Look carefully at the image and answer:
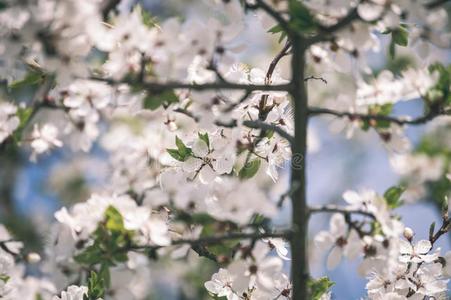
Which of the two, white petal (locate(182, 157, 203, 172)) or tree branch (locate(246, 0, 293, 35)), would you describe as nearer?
tree branch (locate(246, 0, 293, 35))

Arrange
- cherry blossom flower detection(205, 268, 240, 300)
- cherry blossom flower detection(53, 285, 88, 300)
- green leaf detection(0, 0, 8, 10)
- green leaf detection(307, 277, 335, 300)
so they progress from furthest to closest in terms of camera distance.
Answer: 1. cherry blossom flower detection(53, 285, 88, 300)
2. cherry blossom flower detection(205, 268, 240, 300)
3. green leaf detection(307, 277, 335, 300)
4. green leaf detection(0, 0, 8, 10)

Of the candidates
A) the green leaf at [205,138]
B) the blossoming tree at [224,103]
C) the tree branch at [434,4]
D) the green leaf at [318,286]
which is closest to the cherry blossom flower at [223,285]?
the blossoming tree at [224,103]

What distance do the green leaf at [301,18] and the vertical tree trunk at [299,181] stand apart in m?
0.07

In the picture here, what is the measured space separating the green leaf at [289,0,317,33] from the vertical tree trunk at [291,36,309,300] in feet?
0.23

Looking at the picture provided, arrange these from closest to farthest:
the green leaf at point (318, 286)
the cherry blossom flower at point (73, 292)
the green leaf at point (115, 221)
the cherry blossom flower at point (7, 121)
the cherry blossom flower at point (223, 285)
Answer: the green leaf at point (115, 221) → the green leaf at point (318, 286) → the cherry blossom flower at point (223, 285) → the cherry blossom flower at point (73, 292) → the cherry blossom flower at point (7, 121)

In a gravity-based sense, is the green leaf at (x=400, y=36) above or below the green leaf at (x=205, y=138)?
above

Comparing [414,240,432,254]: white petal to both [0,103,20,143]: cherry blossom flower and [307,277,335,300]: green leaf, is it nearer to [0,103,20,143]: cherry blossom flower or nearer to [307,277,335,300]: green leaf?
[307,277,335,300]: green leaf

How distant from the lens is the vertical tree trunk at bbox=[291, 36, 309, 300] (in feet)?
3.93

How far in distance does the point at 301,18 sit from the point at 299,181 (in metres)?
0.25

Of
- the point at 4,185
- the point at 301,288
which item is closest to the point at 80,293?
the point at 301,288

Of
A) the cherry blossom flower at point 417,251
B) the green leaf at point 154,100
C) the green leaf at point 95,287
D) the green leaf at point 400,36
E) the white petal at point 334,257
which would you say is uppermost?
the green leaf at point 400,36

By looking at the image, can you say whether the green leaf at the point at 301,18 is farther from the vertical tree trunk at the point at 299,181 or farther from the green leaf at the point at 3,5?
the green leaf at the point at 3,5

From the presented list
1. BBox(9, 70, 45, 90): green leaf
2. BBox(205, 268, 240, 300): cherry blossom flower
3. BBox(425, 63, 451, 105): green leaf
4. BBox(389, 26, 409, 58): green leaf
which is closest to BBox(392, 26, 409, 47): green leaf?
BBox(389, 26, 409, 58): green leaf

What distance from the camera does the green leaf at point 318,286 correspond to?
4.55ft
